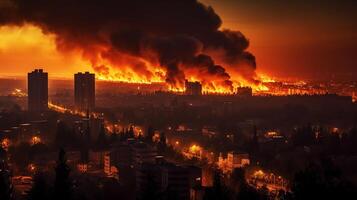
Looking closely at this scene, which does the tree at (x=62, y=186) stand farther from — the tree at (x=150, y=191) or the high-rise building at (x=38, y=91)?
the high-rise building at (x=38, y=91)

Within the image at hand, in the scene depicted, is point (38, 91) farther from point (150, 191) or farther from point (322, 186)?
point (322, 186)

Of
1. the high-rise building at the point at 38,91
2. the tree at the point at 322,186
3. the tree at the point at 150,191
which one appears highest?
the high-rise building at the point at 38,91

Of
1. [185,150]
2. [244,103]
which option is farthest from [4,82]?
[185,150]

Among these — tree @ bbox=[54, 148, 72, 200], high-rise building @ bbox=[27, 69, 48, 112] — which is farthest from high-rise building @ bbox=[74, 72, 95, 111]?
tree @ bbox=[54, 148, 72, 200]

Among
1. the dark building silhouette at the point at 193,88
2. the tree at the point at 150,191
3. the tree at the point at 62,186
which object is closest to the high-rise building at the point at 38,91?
the dark building silhouette at the point at 193,88

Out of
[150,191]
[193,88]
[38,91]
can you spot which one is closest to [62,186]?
[150,191]

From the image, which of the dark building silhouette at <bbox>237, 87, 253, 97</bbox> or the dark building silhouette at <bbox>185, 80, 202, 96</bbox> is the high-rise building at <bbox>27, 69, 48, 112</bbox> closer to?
the dark building silhouette at <bbox>185, 80, 202, 96</bbox>

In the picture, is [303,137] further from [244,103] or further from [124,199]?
[244,103]
